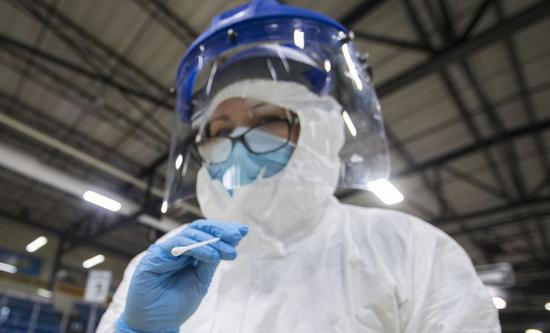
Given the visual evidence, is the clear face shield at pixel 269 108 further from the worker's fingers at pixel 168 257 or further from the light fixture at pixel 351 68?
the worker's fingers at pixel 168 257

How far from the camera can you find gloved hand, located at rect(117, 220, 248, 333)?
2.19 ft

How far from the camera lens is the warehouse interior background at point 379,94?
3334mm

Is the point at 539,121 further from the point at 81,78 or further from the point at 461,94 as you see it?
the point at 81,78

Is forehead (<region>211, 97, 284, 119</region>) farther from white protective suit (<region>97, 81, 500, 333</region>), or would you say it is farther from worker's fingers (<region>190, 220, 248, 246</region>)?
worker's fingers (<region>190, 220, 248, 246</region>)

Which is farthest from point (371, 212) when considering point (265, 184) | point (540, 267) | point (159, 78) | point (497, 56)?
point (540, 267)

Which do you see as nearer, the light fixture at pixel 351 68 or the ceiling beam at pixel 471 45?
the light fixture at pixel 351 68

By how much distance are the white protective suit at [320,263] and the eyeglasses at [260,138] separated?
52 millimetres

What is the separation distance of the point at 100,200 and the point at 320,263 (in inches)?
192

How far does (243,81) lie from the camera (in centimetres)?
103

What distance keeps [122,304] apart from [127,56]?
385 cm

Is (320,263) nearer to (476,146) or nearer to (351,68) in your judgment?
(351,68)

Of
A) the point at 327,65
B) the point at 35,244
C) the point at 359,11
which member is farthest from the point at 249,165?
the point at 35,244

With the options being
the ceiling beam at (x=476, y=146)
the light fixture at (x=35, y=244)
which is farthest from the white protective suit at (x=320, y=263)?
the light fixture at (x=35, y=244)

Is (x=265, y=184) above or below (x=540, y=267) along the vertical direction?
below
